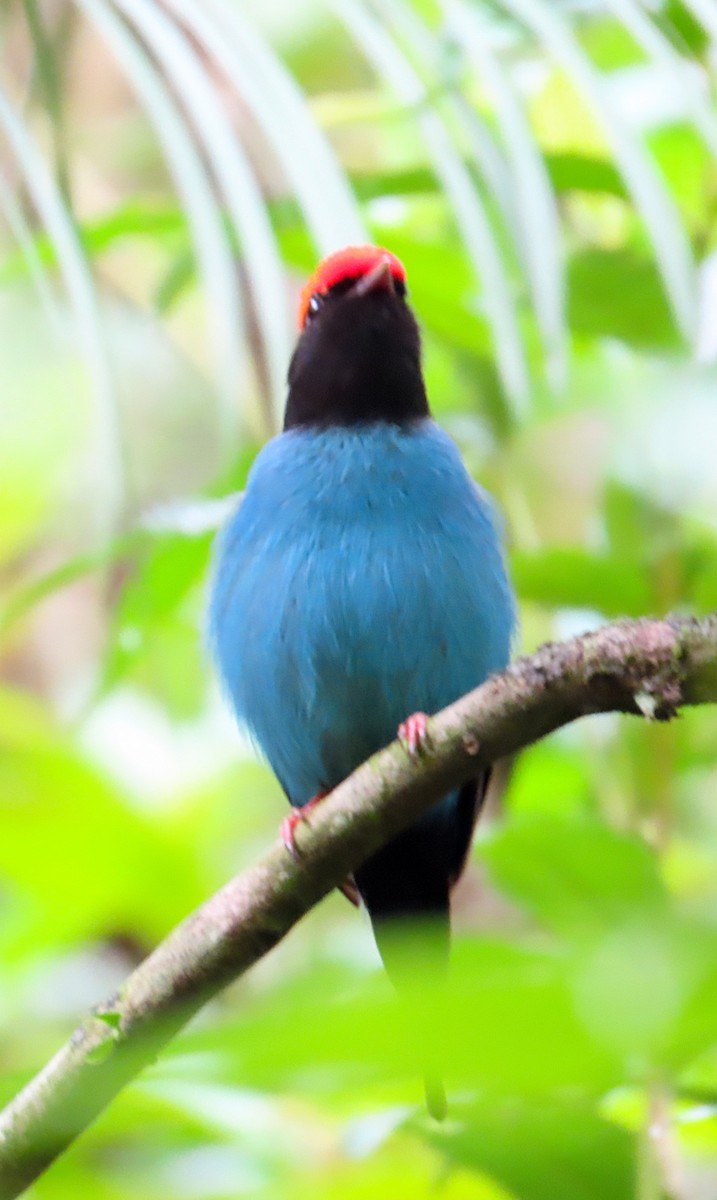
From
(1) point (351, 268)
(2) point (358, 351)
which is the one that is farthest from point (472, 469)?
(1) point (351, 268)

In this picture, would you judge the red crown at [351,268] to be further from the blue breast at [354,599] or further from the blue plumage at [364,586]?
the blue breast at [354,599]

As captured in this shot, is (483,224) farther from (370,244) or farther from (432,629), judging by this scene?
(432,629)

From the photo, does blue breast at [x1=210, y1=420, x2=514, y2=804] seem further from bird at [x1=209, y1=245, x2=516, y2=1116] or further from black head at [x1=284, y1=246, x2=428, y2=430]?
black head at [x1=284, y1=246, x2=428, y2=430]

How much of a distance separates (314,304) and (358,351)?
0.71 feet

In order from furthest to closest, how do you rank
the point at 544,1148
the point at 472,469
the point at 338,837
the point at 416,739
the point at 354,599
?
the point at 472,469, the point at 354,599, the point at 338,837, the point at 416,739, the point at 544,1148

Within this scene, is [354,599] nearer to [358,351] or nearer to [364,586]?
[364,586]

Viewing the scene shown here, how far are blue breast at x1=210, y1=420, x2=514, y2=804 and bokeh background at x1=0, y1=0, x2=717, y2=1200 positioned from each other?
16 centimetres

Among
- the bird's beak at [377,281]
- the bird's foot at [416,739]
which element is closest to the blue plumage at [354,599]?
the bird's beak at [377,281]

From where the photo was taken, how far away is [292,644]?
2602mm

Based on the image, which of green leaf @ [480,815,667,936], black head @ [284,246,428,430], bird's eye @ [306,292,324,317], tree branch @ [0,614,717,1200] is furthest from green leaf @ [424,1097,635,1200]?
bird's eye @ [306,292,324,317]

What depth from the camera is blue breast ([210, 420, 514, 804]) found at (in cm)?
256

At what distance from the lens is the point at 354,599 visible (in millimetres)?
2547

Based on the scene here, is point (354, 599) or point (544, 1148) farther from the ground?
point (354, 599)

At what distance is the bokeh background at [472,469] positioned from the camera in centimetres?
55
